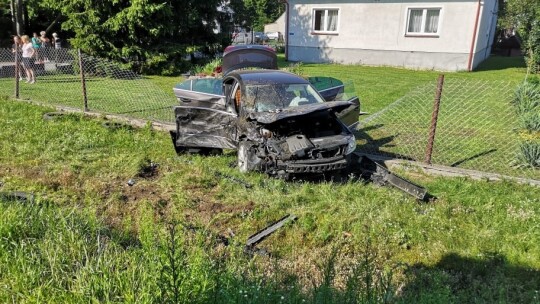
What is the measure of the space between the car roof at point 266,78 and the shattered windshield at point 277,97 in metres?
0.11

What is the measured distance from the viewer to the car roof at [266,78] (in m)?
6.37

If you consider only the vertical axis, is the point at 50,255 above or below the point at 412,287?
above

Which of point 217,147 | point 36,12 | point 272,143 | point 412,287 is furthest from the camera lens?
point 36,12

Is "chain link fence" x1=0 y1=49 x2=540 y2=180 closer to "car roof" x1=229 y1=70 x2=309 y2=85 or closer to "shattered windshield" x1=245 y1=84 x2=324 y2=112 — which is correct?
"shattered windshield" x1=245 y1=84 x2=324 y2=112

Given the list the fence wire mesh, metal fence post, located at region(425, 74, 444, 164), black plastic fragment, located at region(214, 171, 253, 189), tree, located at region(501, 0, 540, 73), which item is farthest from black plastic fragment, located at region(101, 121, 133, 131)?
tree, located at region(501, 0, 540, 73)

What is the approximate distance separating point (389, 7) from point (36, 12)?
1740cm

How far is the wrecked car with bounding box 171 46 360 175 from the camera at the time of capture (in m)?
5.28

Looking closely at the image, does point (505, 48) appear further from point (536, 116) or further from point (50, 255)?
point (50, 255)

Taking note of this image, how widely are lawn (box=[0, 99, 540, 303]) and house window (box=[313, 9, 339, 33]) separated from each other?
15.8m

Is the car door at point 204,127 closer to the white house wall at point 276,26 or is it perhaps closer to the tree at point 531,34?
the tree at point 531,34

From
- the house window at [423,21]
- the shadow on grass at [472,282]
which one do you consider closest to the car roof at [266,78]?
the shadow on grass at [472,282]

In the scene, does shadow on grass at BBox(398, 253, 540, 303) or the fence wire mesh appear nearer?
shadow on grass at BBox(398, 253, 540, 303)

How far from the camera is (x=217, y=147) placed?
6508mm

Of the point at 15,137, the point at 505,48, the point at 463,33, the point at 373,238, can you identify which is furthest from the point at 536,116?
the point at 505,48
